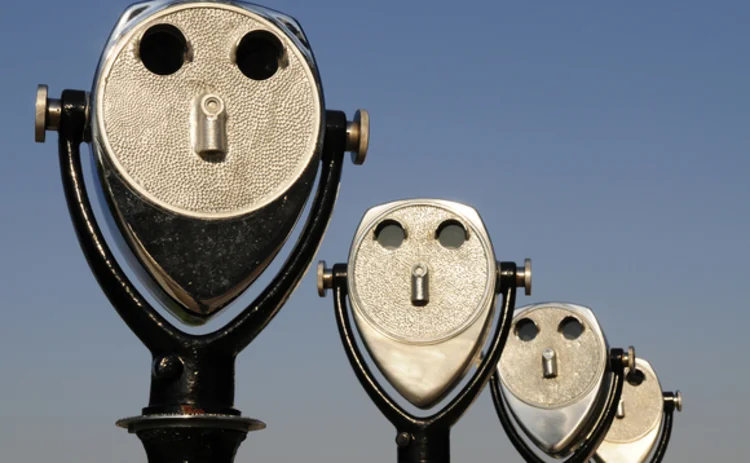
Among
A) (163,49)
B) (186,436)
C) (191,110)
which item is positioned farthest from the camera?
(163,49)

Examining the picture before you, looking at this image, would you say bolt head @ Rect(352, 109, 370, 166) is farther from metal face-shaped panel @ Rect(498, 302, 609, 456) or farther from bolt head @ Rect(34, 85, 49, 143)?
metal face-shaped panel @ Rect(498, 302, 609, 456)

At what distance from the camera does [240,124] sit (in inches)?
99.3

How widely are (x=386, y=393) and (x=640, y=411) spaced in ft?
14.1

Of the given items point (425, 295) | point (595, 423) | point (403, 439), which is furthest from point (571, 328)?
point (403, 439)

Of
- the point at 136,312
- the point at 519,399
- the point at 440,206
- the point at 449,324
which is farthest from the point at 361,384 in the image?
the point at 136,312

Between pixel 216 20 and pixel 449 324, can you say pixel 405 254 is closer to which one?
pixel 449 324

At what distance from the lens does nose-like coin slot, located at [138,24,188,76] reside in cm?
256

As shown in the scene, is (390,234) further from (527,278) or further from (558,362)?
(558,362)

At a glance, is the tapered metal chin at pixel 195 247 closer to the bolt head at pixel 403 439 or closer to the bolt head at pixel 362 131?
the bolt head at pixel 362 131

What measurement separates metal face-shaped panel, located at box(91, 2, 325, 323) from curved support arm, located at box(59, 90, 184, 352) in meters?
0.07

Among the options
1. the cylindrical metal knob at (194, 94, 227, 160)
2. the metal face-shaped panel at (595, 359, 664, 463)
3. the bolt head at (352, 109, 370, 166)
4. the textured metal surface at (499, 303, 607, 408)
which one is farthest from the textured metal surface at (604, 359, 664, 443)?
the cylindrical metal knob at (194, 94, 227, 160)

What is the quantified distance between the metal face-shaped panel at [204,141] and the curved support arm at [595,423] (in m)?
4.07

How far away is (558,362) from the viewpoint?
6.43 metres

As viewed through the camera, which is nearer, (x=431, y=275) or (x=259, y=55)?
(x=259, y=55)
